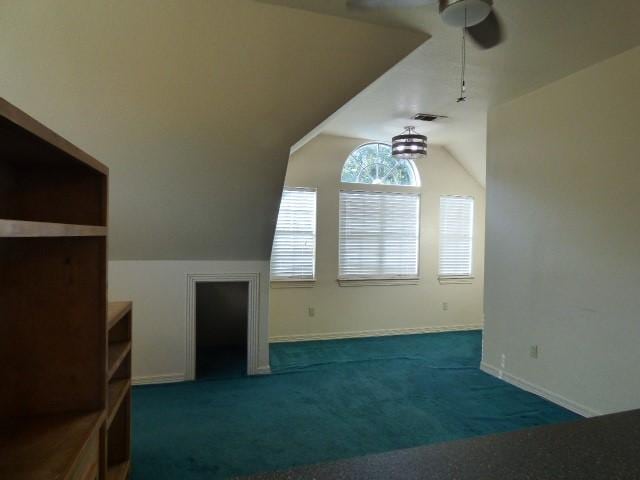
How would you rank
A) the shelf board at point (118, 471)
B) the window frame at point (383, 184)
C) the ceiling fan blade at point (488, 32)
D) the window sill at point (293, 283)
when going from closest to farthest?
1. the shelf board at point (118, 471)
2. the ceiling fan blade at point (488, 32)
3. the window sill at point (293, 283)
4. the window frame at point (383, 184)

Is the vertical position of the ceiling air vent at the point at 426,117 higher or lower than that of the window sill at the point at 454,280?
higher

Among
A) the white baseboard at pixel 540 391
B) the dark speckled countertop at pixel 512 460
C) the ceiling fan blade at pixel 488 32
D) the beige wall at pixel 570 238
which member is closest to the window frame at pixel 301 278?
the beige wall at pixel 570 238

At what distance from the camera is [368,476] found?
2.43 ft

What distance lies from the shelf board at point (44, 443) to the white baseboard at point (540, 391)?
338 cm

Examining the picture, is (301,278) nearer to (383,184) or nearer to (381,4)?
(383,184)

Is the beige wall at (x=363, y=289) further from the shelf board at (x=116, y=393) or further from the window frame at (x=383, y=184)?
the shelf board at (x=116, y=393)

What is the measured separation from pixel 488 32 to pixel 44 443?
298 centimetres

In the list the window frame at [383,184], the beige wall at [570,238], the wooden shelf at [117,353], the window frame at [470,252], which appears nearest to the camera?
the wooden shelf at [117,353]

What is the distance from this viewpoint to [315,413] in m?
3.12

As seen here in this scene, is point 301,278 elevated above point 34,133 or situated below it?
below

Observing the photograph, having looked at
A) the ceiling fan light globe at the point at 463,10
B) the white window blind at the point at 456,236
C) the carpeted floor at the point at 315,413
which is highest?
the ceiling fan light globe at the point at 463,10

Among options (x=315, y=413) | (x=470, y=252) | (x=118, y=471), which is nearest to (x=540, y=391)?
(x=315, y=413)

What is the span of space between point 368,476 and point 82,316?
40.7 inches

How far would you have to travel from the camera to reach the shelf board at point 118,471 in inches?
76.9
